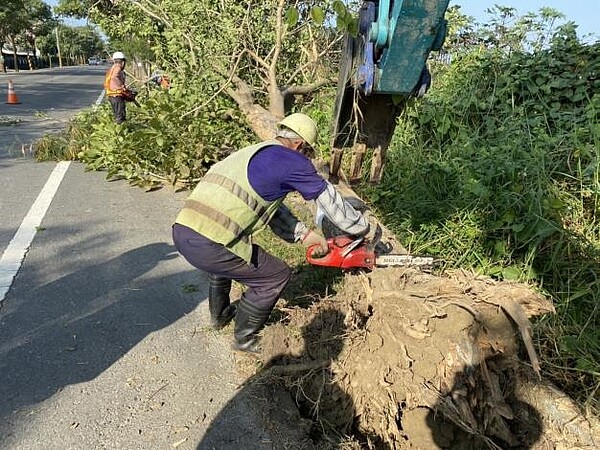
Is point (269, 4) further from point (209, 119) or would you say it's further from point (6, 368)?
point (6, 368)

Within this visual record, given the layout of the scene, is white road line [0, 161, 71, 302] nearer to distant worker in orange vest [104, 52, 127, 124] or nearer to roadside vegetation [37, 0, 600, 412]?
roadside vegetation [37, 0, 600, 412]

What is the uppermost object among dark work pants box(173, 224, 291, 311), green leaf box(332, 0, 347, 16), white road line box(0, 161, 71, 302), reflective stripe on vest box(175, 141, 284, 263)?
green leaf box(332, 0, 347, 16)

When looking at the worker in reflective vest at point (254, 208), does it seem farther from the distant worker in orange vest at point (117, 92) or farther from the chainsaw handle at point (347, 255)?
the distant worker in orange vest at point (117, 92)

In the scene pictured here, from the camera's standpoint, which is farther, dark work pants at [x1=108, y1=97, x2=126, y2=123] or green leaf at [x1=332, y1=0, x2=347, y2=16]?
dark work pants at [x1=108, y1=97, x2=126, y2=123]

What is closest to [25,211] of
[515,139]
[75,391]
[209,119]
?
[209,119]

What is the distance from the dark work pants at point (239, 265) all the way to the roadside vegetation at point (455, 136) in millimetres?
1473

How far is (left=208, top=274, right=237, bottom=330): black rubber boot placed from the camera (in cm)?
371

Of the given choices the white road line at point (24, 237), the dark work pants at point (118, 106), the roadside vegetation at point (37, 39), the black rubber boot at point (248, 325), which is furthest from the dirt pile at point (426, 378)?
the roadside vegetation at point (37, 39)

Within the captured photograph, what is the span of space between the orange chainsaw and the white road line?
2.80 meters

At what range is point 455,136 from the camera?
659 cm

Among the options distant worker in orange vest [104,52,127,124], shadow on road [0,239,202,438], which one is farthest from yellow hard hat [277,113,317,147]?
distant worker in orange vest [104,52,127,124]

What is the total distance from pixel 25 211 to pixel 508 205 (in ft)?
18.6

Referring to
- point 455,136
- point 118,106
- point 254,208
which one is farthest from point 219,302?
point 118,106

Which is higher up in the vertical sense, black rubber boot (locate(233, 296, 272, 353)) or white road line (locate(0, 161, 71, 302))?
black rubber boot (locate(233, 296, 272, 353))
